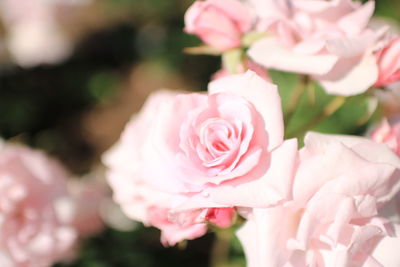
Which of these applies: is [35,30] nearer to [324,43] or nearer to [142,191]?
[142,191]

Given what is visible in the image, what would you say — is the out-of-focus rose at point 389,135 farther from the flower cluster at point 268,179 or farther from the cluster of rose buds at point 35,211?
the cluster of rose buds at point 35,211

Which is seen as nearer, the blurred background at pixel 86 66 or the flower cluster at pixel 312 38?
the flower cluster at pixel 312 38

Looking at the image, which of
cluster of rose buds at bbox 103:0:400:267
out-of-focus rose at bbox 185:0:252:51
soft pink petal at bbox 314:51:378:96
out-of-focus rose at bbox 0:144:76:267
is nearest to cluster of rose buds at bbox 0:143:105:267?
out-of-focus rose at bbox 0:144:76:267

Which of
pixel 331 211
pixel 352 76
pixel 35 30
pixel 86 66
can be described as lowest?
pixel 86 66

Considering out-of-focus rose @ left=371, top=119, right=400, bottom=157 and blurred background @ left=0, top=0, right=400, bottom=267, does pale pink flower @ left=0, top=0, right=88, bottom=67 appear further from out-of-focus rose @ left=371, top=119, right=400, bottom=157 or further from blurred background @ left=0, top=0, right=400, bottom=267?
out-of-focus rose @ left=371, top=119, right=400, bottom=157

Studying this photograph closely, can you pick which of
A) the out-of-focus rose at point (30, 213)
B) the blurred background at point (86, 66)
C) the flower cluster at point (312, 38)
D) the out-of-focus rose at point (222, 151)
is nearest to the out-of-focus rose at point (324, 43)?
the flower cluster at point (312, 38)

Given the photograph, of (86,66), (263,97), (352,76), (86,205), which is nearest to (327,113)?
(352,76)

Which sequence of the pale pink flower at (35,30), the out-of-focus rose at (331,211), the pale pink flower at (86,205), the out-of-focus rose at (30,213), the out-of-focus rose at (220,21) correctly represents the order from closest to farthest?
the out-of-focus rose at (331,211)
the out-of-focus rose at (220,21)
the out-of-focus rose at (30,213)
the pale pink flower at (86,205)
the pale pink flower at (35,30)

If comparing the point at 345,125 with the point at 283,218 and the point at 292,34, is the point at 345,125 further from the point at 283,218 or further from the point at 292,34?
the point at 283,218
